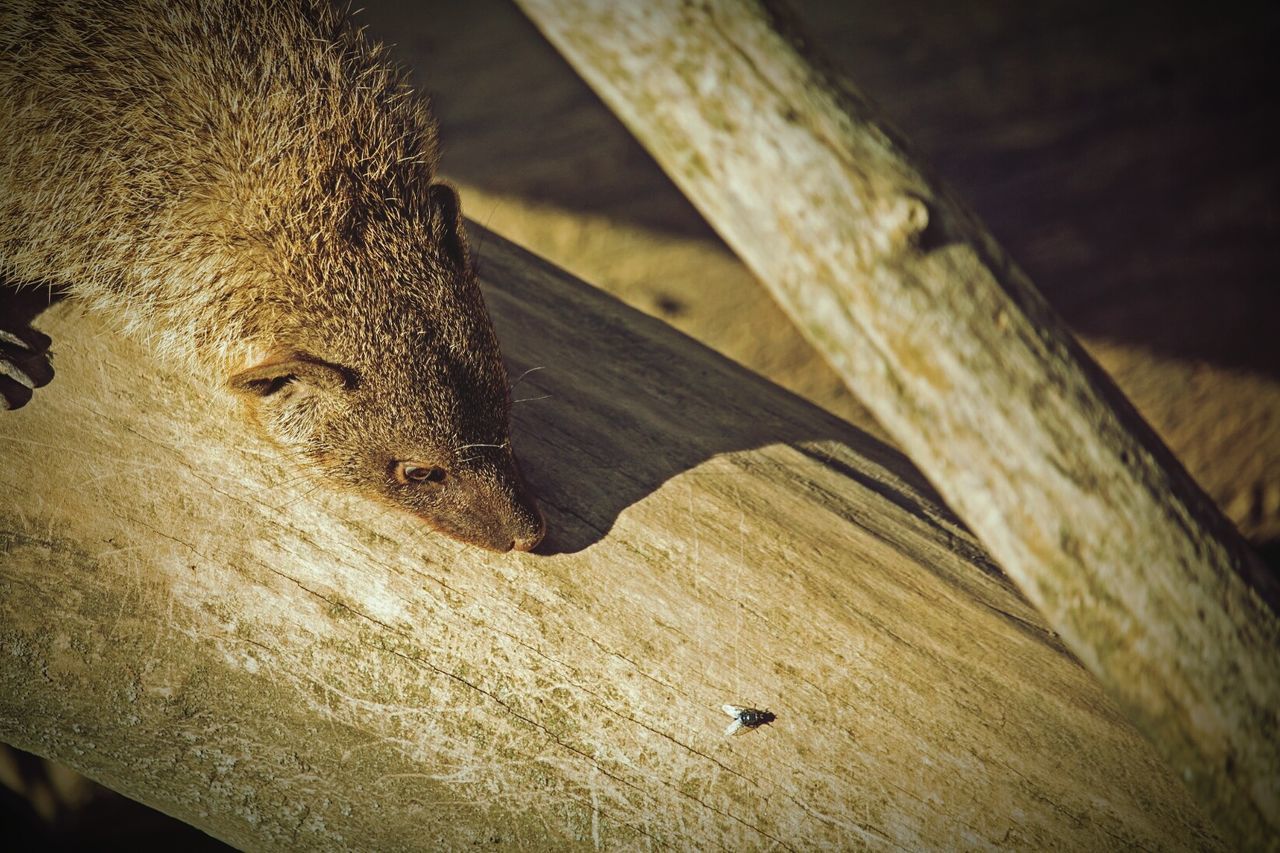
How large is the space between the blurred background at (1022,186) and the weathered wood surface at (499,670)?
6.96ft

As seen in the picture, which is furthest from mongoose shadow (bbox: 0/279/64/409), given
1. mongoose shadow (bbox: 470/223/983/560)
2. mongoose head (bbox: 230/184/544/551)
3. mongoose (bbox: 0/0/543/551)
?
A: mongoose shadow (bbox: 470/223/983/560)

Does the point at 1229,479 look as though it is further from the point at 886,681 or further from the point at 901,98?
the point at 886,681

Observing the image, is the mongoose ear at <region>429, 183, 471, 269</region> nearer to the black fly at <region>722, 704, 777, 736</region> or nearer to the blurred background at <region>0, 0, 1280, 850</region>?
the black fly at <region>722, 704, 777, 736</region>

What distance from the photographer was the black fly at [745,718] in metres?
1.77

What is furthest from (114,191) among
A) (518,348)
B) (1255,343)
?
(1255,343)

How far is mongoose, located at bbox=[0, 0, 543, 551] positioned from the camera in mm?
2088

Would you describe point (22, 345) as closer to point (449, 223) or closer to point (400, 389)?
point (400, 389)

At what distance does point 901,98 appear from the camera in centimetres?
367

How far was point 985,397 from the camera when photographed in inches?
64.0

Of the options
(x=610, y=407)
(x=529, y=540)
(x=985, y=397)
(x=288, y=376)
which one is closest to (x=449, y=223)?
(x=288, y=376)

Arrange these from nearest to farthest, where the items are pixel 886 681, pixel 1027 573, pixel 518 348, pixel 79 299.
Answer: pixel 1027 573 → pixel 886 681 → pixel 79 299 → pixel 518 348

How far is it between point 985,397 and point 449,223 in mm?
1623

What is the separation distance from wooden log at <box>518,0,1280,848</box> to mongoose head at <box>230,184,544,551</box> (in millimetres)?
844

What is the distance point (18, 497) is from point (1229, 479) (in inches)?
210
